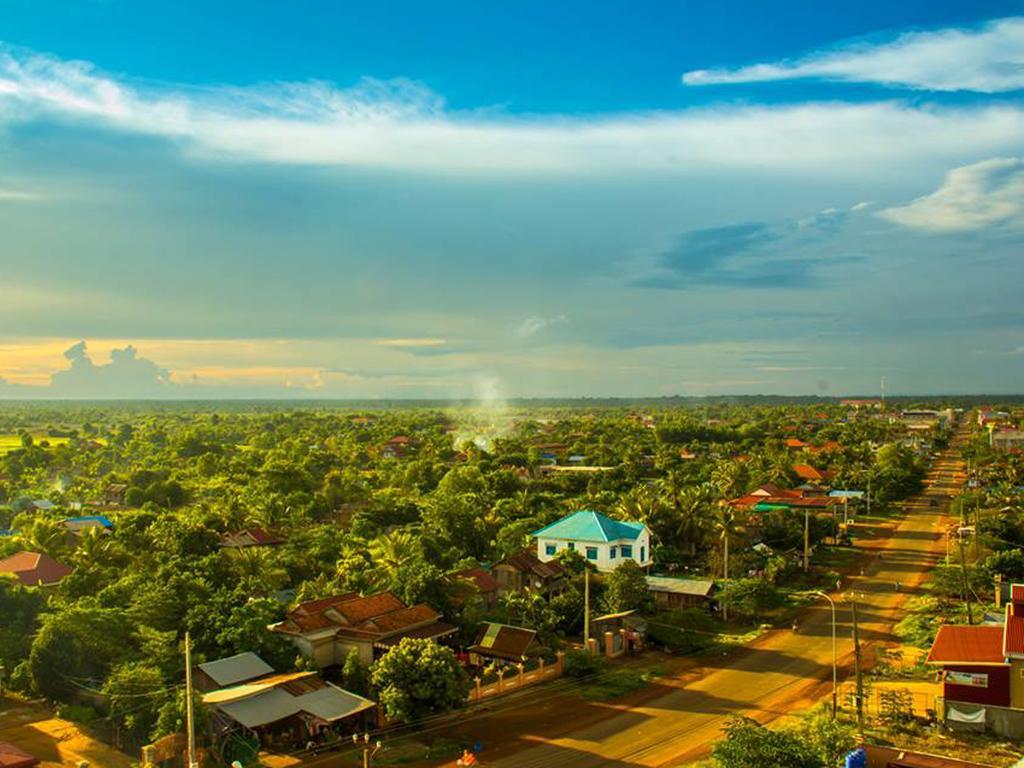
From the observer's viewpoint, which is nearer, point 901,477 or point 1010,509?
point 1010,509

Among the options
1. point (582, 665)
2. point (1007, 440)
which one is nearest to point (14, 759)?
point (582, 665)

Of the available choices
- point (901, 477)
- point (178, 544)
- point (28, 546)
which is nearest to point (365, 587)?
point (178, 544)

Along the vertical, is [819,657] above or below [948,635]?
below

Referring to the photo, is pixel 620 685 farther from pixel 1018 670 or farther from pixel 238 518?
pixel 238 518

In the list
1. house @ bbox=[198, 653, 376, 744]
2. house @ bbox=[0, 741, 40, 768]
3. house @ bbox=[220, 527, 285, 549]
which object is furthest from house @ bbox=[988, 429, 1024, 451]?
house @ bbox=[0, 741, 40, 768]

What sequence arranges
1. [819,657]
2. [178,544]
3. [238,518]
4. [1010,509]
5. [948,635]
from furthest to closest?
[1010,509] → [238,518] → [178,544] → [819,657] → [948,635]

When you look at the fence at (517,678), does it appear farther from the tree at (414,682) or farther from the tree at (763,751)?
the tree at (763,751)

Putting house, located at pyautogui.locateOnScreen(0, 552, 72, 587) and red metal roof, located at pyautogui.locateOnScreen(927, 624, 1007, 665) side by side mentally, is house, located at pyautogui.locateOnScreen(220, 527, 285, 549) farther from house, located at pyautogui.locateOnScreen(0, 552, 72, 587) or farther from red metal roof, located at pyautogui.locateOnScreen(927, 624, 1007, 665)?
red metal roof, located at pyautogui.locateOnScreen(927, 624, 1007, 665)

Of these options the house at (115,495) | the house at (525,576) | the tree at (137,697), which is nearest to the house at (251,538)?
the house at (525,576)
